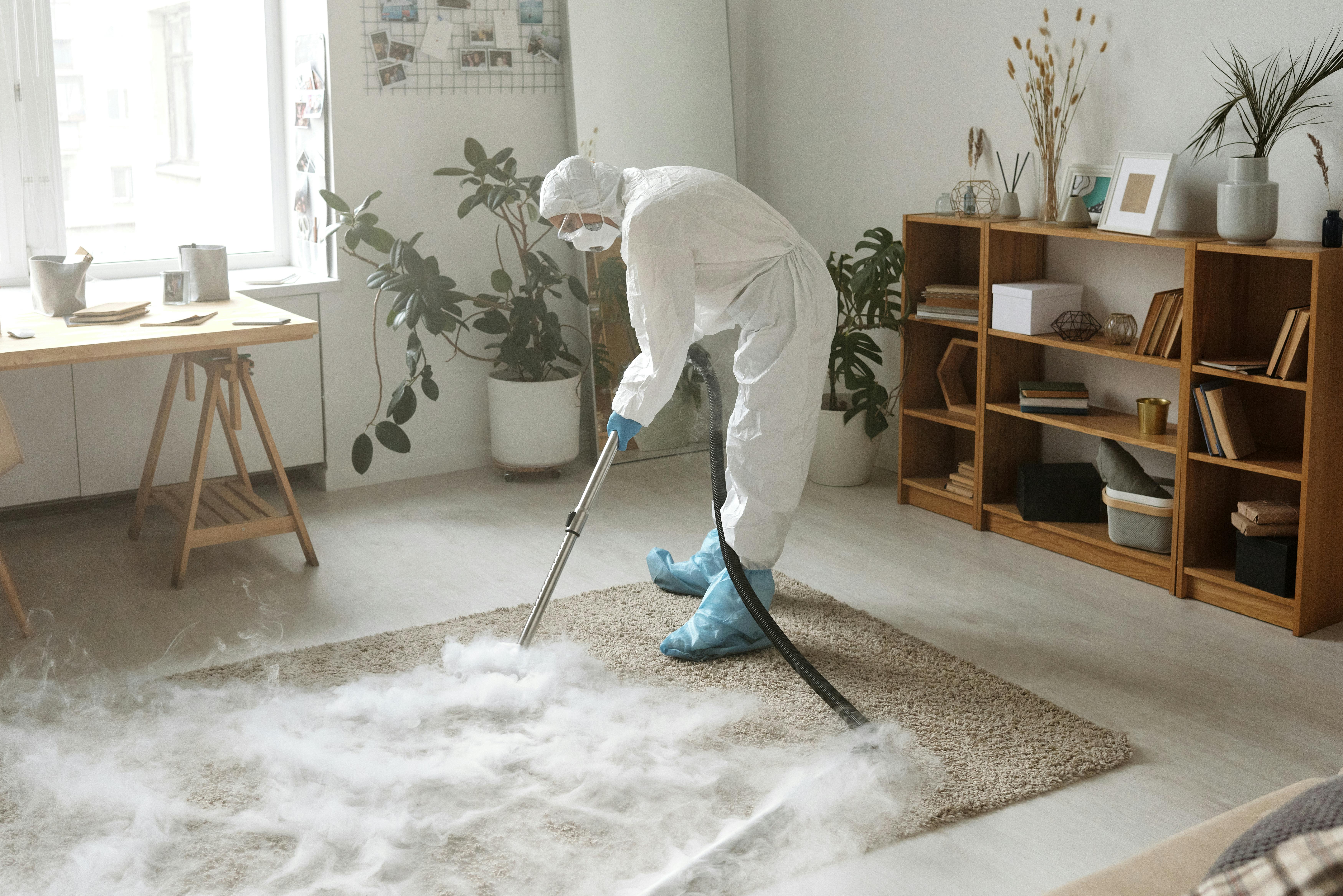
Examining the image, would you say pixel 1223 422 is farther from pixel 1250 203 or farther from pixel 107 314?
pixel 107 314

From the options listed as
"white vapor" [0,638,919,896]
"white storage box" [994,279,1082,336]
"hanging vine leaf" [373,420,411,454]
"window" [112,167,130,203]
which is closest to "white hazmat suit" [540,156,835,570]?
"white vapor" [0,638,919,896]

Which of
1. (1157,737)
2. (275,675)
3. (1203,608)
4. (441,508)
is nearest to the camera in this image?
(1157,737)

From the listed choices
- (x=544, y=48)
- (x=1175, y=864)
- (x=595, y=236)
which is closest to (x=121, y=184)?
(x=544, y=48)

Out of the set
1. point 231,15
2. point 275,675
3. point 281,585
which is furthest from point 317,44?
point 275,675

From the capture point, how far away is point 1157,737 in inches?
99.3

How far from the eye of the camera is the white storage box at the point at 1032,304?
11.9ft

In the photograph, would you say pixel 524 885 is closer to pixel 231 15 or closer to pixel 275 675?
pixel 275 675

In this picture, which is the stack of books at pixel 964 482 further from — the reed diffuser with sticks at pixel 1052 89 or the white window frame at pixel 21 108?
the white window frame at pixel 21 108

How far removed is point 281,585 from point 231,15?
225 centimetres

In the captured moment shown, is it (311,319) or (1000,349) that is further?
(311,319)

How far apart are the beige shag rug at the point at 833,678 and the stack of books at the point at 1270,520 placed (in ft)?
2.85

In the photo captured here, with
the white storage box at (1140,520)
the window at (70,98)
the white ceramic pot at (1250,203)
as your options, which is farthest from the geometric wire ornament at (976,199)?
the window at (70,98)

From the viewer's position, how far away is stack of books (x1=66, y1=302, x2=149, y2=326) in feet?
10.9

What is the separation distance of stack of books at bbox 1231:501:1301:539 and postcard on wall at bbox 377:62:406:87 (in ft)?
9.89
